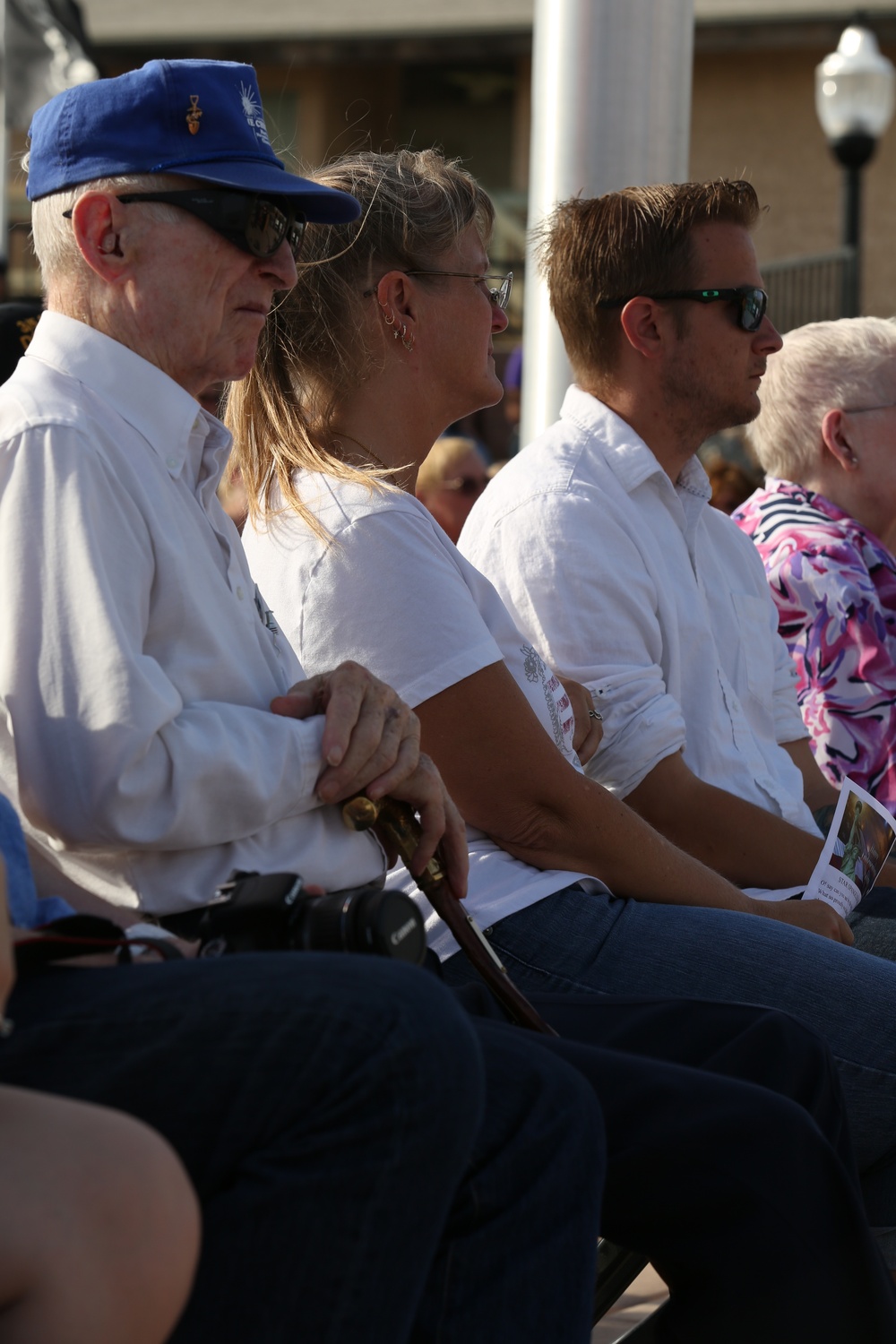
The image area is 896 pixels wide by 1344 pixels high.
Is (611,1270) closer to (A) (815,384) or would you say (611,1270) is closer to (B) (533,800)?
(B) (533,800)

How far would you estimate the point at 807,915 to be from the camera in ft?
9.18

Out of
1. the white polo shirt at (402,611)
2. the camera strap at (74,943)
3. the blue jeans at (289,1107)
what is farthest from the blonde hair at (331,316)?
the blue jeans at (289,1107)

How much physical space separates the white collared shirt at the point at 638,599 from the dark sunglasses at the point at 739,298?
28 centimetres

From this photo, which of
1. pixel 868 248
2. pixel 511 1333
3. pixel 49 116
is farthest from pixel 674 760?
pixel 868 248

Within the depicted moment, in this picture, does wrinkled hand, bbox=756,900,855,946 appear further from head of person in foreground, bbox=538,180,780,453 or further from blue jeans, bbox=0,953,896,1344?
head of person in foreground, bbox=538,180,780,453

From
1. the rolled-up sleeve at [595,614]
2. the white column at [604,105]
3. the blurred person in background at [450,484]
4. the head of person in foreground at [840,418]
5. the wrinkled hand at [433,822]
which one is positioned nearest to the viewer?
the wrinkled hand at [433,822]

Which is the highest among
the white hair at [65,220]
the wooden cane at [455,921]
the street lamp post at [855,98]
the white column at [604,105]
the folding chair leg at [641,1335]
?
the street lamp post at [855,98]

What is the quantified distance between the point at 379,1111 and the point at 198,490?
961 millimetres

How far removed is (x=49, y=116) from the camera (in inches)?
82.9

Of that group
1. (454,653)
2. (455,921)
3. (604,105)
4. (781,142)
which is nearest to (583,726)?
(454,653)

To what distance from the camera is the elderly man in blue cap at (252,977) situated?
58.9 inches

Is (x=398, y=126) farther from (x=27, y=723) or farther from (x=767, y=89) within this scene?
(x=27, y=723)

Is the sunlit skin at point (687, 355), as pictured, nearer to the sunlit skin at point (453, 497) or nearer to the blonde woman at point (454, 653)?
the blonde woman at point (454, 653)

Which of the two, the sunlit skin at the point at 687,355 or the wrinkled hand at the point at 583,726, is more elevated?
the sunlit skin at the point at 687,355
